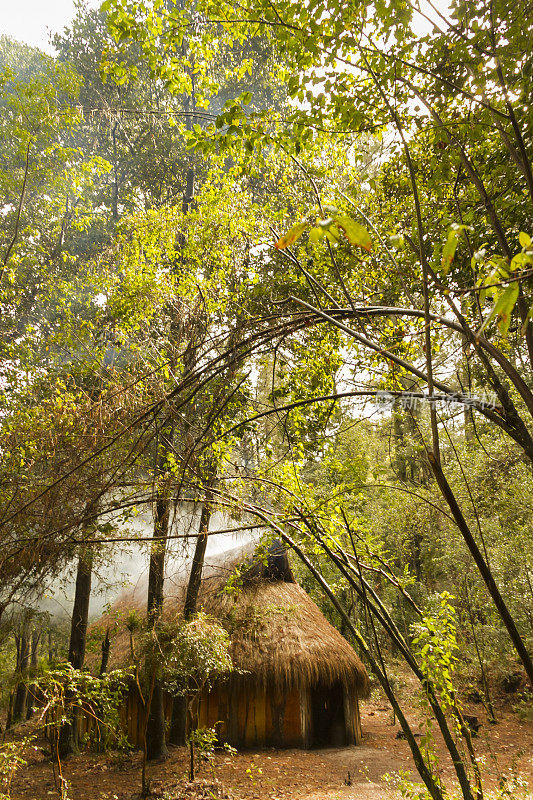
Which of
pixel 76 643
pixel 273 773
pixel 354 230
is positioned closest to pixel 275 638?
pixel 273 773

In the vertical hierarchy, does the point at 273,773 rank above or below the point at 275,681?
below

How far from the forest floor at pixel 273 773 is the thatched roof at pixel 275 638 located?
1.26 meters

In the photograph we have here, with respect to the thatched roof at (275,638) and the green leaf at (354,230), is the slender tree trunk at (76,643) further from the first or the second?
the green leaf at (354,230)

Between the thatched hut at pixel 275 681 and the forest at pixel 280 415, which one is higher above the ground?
the forest at pixel 280 415

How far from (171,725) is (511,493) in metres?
7.55

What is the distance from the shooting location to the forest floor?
6516 mm

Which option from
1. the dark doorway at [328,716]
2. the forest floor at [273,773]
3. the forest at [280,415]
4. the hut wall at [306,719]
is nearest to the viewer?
the forest at [280,415]

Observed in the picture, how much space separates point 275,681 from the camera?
29.9ft

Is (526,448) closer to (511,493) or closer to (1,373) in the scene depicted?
(511,493)

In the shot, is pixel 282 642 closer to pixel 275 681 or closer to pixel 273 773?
pixel 275 681

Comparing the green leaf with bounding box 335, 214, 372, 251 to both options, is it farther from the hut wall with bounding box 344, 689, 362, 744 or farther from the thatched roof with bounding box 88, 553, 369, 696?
the hut wall with bounding box 344, 689, 362, 744

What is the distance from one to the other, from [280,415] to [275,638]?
6666 millimetres

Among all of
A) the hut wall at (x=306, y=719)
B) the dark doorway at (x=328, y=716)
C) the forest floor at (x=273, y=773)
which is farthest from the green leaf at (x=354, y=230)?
the dark doorway at (x=328, y=716)

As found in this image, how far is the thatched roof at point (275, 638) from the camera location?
9148 millimetres
